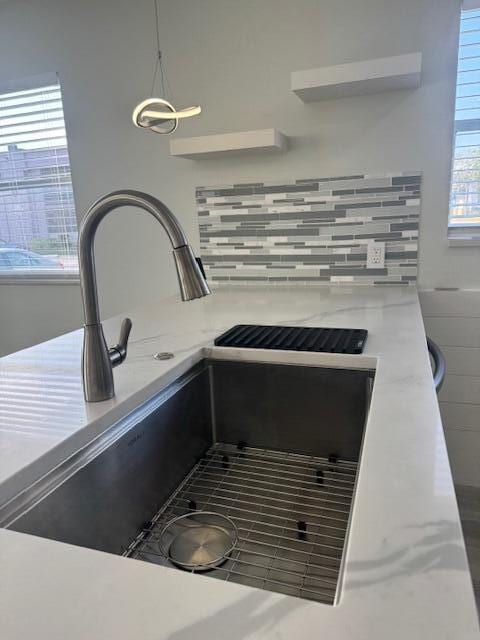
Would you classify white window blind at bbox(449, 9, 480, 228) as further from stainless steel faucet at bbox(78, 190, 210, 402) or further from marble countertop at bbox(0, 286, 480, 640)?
stainless steel faucet at bbox(78, 190, 210, 402)

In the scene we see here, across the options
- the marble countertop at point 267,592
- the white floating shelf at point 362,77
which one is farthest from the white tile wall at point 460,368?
the marble countertop at point 267,592

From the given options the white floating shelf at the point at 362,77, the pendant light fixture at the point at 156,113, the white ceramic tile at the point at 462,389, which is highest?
the white floating shelf at the point at 362,77

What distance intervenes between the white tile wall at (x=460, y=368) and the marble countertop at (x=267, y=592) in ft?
4.02

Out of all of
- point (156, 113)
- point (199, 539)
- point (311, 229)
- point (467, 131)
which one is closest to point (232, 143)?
point (156, 113)

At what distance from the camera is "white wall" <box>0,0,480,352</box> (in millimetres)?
2014

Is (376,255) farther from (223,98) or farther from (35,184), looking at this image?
(35,184)

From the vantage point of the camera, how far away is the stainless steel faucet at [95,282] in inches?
31.8

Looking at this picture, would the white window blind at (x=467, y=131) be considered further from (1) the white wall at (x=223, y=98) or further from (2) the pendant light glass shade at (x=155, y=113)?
(2) the pendant light glass shade at (x=155, y=113)

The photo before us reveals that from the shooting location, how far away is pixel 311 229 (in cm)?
227

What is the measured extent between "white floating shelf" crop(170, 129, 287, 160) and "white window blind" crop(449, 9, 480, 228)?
2.50ft

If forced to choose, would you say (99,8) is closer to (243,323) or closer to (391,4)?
(391,4)

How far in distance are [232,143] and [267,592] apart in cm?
189

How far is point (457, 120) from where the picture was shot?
202cm

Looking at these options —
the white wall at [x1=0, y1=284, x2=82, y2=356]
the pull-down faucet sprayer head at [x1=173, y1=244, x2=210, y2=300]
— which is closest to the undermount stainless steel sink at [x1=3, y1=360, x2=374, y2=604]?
the pull-down faucet sprayer head at [x1=173, y1=244, x2=210, y2=300]
